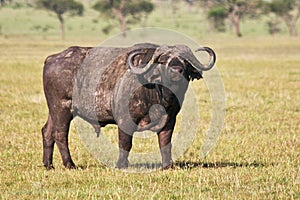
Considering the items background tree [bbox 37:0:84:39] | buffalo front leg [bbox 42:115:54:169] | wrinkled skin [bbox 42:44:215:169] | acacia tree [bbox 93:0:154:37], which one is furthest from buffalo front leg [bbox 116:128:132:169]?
background tree [bbox 37:0:84:39]

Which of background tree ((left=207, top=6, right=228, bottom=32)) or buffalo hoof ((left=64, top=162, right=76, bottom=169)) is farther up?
buffalo hoof ((left=64, top=162, right=76, bottom=169))

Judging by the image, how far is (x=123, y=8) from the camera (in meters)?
92.5

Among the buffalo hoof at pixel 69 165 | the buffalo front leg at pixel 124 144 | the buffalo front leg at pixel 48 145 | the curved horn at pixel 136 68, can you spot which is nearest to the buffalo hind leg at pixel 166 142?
Answer: the buffalo front leg at pixel 124 144

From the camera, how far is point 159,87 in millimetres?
8703

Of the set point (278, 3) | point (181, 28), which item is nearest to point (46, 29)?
point (181, 28)

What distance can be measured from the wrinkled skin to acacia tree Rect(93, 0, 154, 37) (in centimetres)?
8189

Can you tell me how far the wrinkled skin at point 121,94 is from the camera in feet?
28.4

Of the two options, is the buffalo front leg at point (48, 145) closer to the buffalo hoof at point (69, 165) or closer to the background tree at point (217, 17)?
the buffalo hoof at point (69, 165)

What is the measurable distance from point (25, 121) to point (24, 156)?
425 centimetres

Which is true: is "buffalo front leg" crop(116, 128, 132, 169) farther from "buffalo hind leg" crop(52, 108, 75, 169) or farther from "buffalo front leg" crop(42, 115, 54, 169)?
"buffalo front leg" crop(42, 115, 54, 169)

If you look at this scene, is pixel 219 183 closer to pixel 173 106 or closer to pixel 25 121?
pixel 173 106

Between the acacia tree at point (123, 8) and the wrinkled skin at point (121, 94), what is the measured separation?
81887 millimetres

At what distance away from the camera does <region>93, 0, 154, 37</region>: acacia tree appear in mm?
92438

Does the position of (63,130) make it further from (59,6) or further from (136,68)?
(59,6)
